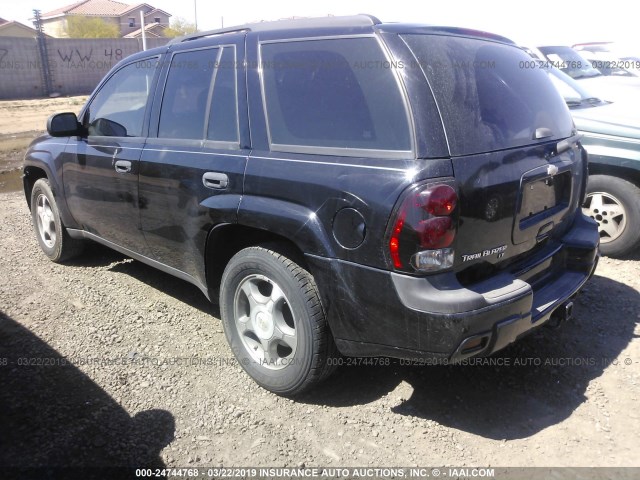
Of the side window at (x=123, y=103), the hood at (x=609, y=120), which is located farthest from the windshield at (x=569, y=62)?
the side window at (x=123, y=103)

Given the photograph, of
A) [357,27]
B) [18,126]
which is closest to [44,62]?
[18,126]

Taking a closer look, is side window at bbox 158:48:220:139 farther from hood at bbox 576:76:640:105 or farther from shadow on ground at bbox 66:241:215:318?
hood at bbox 576:76:640:105

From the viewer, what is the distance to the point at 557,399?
3.04 meters

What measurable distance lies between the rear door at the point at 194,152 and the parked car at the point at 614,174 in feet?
10.5

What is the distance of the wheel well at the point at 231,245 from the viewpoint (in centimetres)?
288

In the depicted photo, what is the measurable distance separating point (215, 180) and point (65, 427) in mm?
1534

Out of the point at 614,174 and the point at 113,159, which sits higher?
A: the point at 113,159

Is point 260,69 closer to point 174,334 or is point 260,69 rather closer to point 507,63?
point 507,63

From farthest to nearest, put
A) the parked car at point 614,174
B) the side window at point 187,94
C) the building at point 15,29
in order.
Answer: the building at point 15,29
the parked car at point 614,174
the side window at point 187,94

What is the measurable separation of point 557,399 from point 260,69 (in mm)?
2512

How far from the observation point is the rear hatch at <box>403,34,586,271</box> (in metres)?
2.42

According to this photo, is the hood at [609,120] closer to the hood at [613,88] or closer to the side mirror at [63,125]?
the hood at [613,88]

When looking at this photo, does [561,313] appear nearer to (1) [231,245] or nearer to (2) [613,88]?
(1) [231,245]

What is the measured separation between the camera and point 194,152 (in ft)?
10.7
